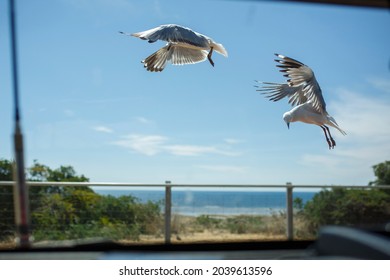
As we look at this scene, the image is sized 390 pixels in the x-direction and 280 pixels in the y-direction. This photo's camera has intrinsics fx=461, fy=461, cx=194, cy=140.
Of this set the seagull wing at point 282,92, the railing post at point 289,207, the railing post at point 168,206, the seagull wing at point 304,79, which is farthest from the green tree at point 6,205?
the railing post at point 289,207

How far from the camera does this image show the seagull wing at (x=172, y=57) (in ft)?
9.83

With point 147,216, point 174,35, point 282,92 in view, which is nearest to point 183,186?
point 147,216

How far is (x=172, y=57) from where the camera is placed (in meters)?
3.04

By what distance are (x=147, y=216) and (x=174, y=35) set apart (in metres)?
1.92

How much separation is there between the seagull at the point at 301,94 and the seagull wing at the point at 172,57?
19.5 inches

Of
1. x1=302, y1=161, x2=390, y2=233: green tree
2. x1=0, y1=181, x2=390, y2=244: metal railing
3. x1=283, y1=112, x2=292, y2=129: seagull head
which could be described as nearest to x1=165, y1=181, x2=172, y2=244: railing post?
x1=0, y1=181, x2=390, y2=244: metal railing

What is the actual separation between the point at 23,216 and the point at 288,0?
926 millimetres

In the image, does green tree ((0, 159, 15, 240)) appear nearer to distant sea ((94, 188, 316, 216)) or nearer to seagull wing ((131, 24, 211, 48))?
distant sea ((94, 188, 316, 216))

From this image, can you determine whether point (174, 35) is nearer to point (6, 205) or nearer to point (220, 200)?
point (6, 205)

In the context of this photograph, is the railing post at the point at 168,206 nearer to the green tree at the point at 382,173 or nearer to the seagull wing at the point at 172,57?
the seagull wing at the point at 172,57

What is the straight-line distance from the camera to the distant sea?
13.5 feet

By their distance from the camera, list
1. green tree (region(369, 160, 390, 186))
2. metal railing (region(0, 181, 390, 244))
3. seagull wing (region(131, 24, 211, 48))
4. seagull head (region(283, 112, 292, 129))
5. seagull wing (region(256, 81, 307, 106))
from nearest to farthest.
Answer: seagull wing (region(131, 24, 211, 48))
seagull head (region(283, 112, 292, 129))
seagull wing (region(256, 81, 307, 106))
green tree (region(369, 160, 390, 186))
metal railing (region(0, 181, 390, 244))

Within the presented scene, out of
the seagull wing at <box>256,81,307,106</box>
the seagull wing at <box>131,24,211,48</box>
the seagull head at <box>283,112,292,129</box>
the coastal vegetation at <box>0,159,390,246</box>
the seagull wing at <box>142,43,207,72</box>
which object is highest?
the seagull wing at <box>131,24,211,48</box>
